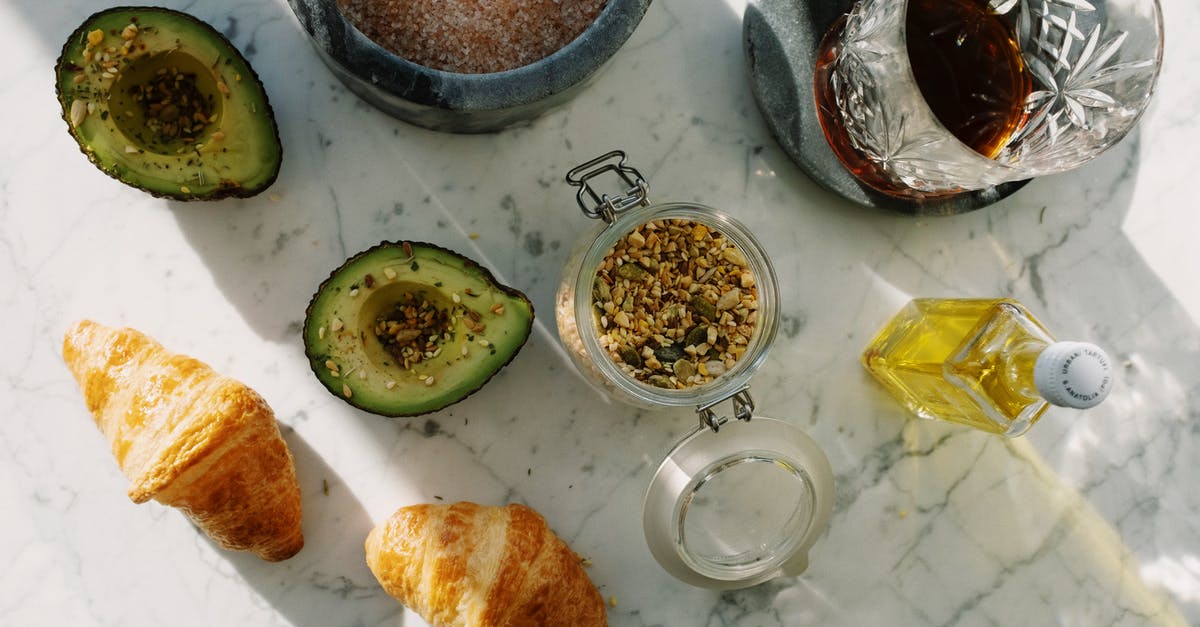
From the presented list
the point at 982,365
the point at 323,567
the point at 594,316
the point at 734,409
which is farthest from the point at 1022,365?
the point at 323,567

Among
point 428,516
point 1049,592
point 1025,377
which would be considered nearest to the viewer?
point 1025,377

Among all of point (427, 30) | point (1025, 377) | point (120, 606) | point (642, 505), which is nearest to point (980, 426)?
point (1025, 377)

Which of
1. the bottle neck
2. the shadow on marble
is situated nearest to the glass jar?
the bottle neck

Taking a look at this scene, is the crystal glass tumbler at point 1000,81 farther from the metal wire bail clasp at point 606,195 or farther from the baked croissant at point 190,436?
the baked croissant at point 190,436

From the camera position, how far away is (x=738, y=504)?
113cm

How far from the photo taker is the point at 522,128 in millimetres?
1148

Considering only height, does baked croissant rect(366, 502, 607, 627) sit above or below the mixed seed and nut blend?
below

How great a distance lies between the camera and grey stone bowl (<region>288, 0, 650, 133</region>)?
93cm

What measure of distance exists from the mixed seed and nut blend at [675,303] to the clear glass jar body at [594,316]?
12mm

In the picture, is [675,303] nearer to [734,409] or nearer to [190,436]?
[734,409]

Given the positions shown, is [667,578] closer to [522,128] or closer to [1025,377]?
[1025,377]

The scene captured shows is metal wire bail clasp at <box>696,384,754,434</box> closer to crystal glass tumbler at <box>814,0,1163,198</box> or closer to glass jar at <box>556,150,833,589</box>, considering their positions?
glass jar at <box>556,150,833,589</box>

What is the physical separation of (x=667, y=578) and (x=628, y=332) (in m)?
0.34

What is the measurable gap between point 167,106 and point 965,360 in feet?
3.07
